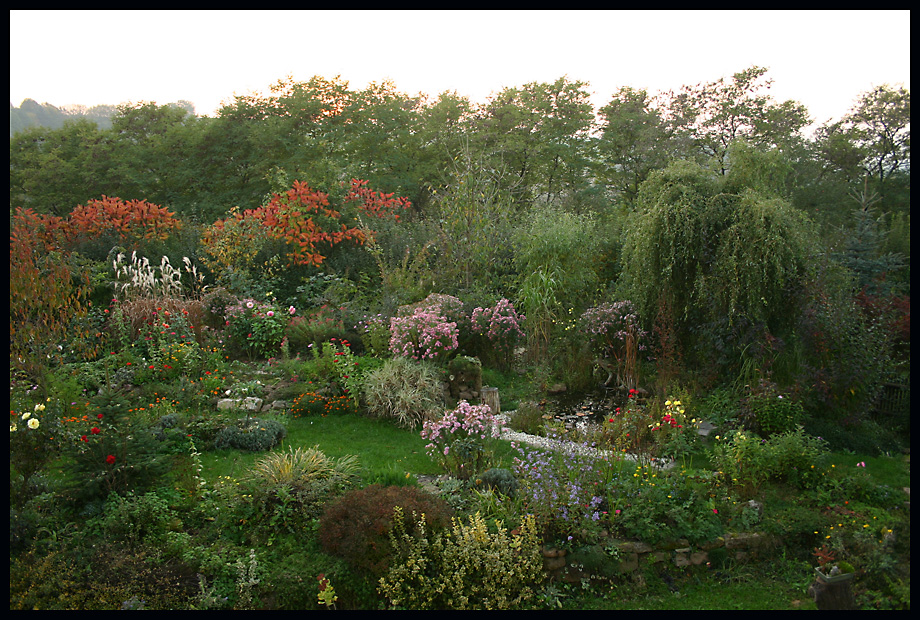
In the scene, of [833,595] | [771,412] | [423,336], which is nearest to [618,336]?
[771,412]

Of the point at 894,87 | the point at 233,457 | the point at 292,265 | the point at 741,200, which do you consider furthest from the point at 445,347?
the point at 894,87

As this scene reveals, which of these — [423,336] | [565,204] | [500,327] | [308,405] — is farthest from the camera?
[565,204]

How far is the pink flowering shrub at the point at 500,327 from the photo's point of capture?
27.3ft

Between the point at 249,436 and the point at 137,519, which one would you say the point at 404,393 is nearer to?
the point at 249,436

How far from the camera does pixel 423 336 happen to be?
741cm

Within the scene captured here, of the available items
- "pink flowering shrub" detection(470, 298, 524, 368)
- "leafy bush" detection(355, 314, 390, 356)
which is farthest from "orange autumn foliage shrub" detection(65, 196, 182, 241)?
"pink flowering shrub" detection(470, 298, 524, 368)

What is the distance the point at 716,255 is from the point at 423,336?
394cm

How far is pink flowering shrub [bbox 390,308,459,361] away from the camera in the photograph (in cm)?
741

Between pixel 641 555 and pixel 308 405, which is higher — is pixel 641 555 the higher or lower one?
the lower one

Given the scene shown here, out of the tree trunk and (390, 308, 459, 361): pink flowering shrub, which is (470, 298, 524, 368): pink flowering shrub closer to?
(390, 308, 459, 361): pink flowering shrub

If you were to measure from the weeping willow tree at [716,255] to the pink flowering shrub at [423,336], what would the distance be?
275 cm

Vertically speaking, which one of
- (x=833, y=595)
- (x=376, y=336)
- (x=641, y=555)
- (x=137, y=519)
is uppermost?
(x=376, y=336)

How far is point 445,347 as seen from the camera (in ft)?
24.5

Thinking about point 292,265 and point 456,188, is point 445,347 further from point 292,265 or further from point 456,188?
point 292,265
